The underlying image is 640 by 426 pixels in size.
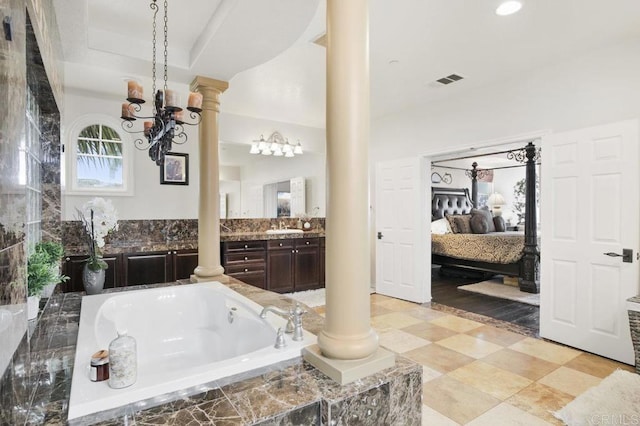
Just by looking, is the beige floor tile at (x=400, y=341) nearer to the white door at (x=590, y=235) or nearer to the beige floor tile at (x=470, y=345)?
the beige floor tile at (x=470, y=345)

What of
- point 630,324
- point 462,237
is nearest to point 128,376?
point 630,324

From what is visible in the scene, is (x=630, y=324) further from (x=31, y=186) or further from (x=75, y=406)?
(x=31, y=186)

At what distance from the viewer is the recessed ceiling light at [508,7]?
8.04 ft

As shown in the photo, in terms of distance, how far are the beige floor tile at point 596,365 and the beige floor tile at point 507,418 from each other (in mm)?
982

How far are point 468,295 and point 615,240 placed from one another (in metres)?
2.41

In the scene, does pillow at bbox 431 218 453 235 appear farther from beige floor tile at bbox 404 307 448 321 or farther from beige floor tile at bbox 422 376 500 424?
beige floor tile at bbox 422 376 500 424

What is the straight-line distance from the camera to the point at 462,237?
6418mm

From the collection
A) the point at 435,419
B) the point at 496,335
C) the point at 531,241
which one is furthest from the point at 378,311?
the point at 531,241

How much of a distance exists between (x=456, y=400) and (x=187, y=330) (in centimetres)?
204

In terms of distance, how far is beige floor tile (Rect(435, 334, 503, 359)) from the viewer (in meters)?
3.12

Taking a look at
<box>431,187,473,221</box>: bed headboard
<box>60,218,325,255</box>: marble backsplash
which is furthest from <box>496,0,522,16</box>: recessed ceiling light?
<box>431,187,473,221</box>: bed headboard

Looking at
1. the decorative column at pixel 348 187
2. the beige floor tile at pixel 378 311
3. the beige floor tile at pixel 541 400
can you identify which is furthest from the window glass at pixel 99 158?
the beige floor tile at pixel 541 400

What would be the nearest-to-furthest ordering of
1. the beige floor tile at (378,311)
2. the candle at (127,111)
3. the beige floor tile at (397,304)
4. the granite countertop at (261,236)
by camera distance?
the candle at (127,111) → the beige floor tile at (378,311) → the beige floor tile at (397,304) → the granite countertop at (261,236)

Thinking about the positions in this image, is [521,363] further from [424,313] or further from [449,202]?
[449,202]
